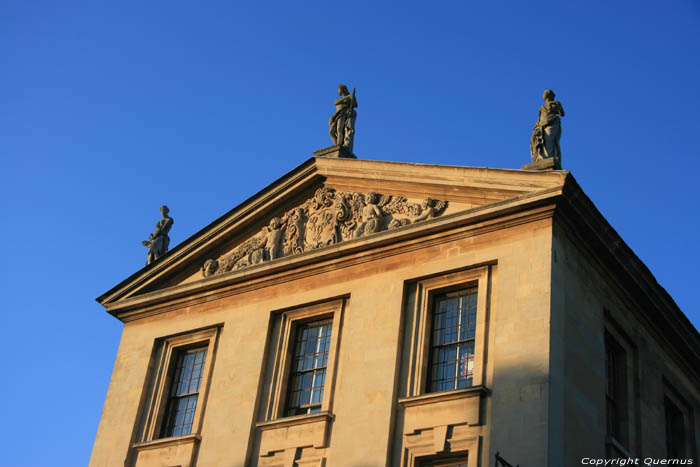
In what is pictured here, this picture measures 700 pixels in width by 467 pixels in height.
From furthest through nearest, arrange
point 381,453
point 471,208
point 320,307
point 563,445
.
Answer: point 320,307 < point 471,208 < point 381,453 < point 563,445

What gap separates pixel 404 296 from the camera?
2334 cm

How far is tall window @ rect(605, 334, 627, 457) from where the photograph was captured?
2252 cm

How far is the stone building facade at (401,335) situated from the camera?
2097cm

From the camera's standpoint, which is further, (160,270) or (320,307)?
(160,270)

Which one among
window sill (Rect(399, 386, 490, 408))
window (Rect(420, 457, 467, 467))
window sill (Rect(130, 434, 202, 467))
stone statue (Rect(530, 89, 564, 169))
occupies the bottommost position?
window (Rect(420, 457, 467, 467))

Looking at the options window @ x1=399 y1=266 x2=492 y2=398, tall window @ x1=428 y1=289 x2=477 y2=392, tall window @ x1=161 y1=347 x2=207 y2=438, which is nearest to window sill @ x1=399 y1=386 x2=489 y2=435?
window @ x1=399 y1=266 x2=492 y2=398

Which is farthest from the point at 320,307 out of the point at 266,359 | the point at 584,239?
the point at 584,239

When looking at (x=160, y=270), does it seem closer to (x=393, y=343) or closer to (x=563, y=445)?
(x=393, y=343)

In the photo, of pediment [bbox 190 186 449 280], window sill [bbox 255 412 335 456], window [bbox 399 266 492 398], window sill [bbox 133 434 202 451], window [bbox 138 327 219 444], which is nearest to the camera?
window [bbox 399 266 492 398]

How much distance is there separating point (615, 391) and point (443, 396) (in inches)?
177

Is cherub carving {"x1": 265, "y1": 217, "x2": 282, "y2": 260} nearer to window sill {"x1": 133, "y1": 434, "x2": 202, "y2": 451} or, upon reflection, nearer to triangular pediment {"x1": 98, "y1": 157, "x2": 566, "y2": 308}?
triangular pediment {"x1": 98, "y1": 157, "x2": 566, "y2": 308}

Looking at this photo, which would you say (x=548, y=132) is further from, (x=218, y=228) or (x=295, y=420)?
(x=218, y=228)

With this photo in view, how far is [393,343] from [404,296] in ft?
3.89

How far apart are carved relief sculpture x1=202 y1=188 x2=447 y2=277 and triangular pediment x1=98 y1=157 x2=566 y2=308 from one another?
26 mm
